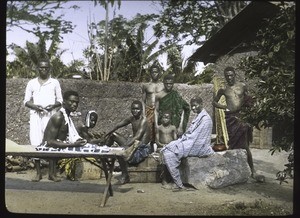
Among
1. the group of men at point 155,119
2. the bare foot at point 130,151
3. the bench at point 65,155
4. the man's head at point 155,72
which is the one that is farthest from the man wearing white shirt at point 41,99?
the man's head at point 155,72

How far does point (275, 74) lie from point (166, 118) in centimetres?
101

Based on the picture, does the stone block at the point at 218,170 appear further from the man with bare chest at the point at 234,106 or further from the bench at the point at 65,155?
the bench at the point at 65,155

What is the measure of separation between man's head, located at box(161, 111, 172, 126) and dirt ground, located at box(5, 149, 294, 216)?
0.56 meters

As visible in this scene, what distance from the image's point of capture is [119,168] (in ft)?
16.0

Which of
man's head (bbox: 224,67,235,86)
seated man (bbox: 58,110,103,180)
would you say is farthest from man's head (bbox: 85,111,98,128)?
man's head (bbox: 224,67,235,86)

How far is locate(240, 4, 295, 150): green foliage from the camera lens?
14.7ft

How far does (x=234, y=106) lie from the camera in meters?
4.76

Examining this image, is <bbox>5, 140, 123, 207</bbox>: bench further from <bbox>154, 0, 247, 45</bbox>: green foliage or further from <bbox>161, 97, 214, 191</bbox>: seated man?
<bbox>154, 0, 247, 45</bbox>: green foliage

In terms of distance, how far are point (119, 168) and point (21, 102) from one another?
1.06 metres

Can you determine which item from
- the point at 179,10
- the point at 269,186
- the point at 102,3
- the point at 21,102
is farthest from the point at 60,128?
the point at 269,186

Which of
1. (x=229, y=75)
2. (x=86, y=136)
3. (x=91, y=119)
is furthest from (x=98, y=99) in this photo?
(x=229, y=75)

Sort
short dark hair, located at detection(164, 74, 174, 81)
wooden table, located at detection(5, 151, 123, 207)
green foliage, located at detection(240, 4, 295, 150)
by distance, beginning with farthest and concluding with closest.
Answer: short dark hair, located at detection(164, 74, 174, 81)
wooden table, located at detection(5, 151, 123, 207)
green foliage, located at detection(240, 4, 295, 150)

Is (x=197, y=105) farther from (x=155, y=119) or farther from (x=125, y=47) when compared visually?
(x=125, y=47)

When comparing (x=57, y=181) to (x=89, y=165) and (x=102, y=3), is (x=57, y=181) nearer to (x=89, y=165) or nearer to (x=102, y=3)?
(x=89, y=165)
